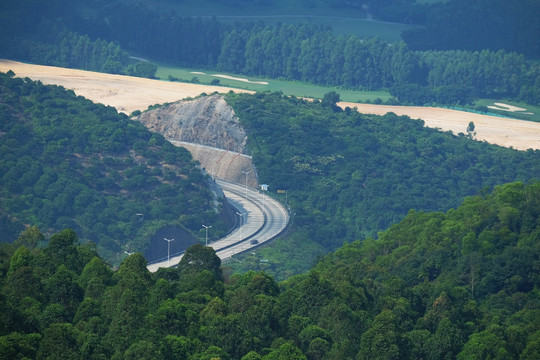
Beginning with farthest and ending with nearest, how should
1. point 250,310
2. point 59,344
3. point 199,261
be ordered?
point 199,261
point 250,310
point 59,344

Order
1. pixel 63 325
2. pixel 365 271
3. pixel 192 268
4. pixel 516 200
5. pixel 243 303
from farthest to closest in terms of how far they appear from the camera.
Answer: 1. pixel 516 200
2. pixel 365 271
3. pixel 192 268
4. pixel 243 303
5. pixel 63 325

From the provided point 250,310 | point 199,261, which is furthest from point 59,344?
point 199,261

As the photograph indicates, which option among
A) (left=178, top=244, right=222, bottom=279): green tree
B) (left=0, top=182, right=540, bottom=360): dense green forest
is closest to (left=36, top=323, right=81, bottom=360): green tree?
(left=0, top=182, right=540, bottom=360): dense green forest

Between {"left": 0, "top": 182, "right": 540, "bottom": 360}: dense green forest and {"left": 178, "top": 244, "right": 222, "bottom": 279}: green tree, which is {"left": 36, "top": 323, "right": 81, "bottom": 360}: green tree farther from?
{"left": 178, "top": 244, "right": 222, "bottom": 279}: green tree

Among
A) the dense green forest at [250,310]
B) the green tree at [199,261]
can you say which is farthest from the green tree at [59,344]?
the green tree at [199,261]

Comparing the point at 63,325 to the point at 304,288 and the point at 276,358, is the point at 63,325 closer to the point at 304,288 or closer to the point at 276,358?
the point at 276,358

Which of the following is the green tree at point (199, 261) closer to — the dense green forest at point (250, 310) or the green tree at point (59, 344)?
the dense green forest at point (250, 310)

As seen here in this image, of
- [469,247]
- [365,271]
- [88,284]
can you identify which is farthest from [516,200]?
[88,284]

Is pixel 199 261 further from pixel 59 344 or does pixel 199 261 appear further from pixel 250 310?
pixel 59 344
